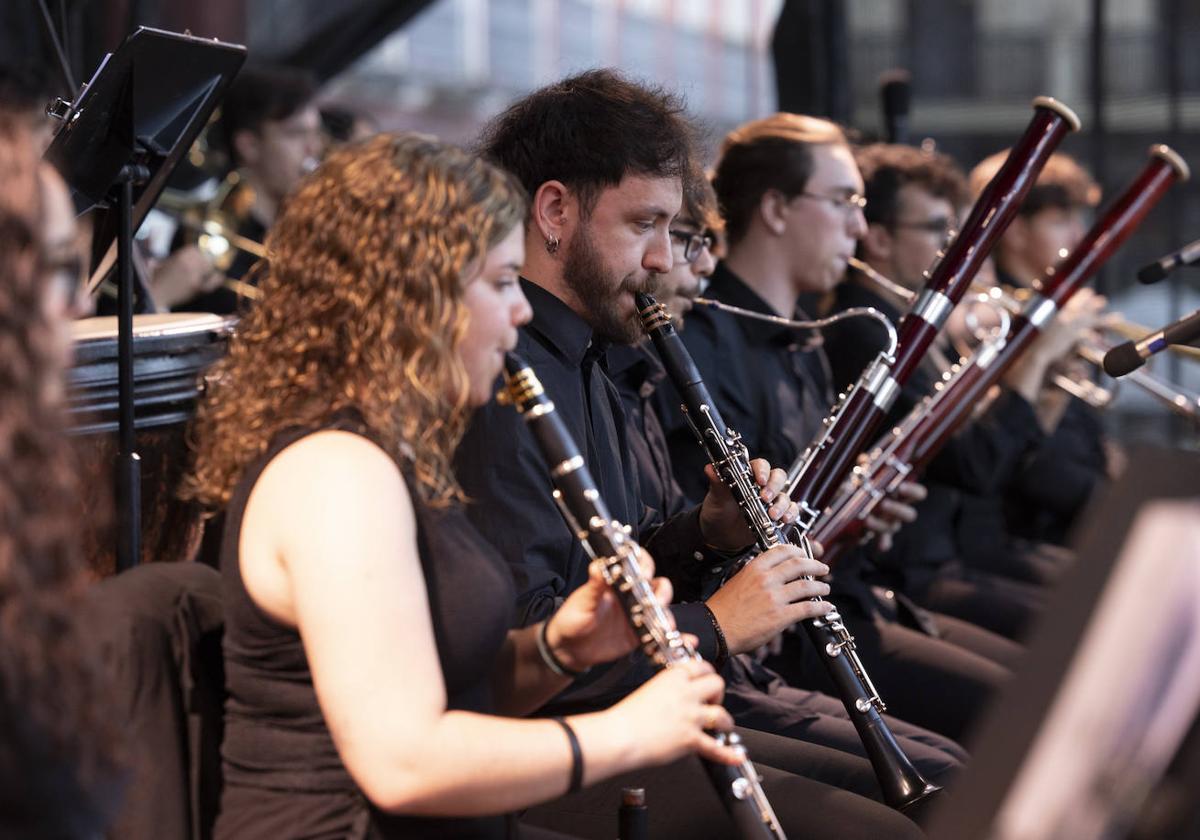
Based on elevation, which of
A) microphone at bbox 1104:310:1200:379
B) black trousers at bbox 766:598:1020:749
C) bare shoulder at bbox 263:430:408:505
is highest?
bare shoulder at bbox 263:430:408:505

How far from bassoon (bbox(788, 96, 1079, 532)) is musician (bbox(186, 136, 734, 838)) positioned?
3.62 ft

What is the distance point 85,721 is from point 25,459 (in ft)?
0.73

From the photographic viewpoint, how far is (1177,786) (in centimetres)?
104

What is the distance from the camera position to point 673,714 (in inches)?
60.5

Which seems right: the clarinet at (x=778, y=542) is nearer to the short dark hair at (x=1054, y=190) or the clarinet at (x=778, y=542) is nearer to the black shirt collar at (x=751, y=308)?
the black shirt collar at (x=751, y=308)

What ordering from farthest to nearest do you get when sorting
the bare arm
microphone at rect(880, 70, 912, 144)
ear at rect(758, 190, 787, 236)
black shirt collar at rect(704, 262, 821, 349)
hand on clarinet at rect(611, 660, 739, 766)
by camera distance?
microphone at rect(880, 70, 912, 144)
ear at rect(758, 190, 787, 236)
black shirt collar at rect(704, 262, 821, 349)
hand on clarinet at rect(611, 660, 739, 766)
the bare arm

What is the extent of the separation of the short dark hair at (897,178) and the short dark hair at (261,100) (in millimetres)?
1879

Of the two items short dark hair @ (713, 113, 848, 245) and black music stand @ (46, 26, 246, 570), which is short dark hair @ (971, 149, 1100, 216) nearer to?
short dark hair @ (713, 113, 848, 245)

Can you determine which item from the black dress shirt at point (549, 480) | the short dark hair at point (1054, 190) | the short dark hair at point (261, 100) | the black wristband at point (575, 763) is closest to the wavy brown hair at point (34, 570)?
the black wristband at point (575, 763)

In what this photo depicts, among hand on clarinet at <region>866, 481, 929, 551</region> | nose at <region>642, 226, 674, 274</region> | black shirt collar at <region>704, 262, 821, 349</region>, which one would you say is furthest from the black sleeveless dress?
black shirt collar at <region>704, 262, 821, 349</region>

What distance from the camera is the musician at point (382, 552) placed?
1.43 meters

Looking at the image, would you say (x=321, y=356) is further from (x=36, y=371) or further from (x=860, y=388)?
(x=860, y=388)

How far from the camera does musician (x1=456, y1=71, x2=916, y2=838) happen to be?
6.74ft

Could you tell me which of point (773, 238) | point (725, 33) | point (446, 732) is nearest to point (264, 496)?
point (446, 732)
